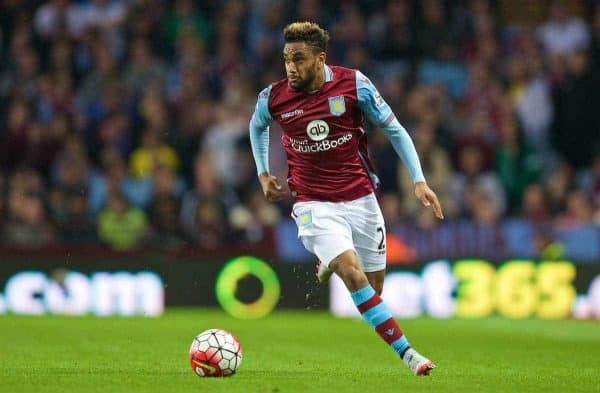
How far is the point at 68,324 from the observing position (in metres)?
13.5

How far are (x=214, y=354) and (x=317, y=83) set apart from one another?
198cm

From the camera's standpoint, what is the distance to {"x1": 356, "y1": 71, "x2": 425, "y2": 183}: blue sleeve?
870 cm

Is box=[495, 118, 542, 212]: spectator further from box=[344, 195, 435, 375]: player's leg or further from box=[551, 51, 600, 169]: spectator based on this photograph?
box=[344, 195, 435, 375]: player's leg

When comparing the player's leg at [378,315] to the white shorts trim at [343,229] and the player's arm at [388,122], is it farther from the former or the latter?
the player's arm at [388,122]

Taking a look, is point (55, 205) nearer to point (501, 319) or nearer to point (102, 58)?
point (102, 58)

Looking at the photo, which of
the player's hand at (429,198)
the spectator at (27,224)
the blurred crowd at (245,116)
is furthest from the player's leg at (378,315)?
the spectator at (27,224)

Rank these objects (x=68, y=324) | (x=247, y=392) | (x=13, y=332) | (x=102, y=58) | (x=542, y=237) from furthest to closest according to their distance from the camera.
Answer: (x=102, y=58), (x=542, y=237), (x=68, y=324), (x=13, y=332), (x=247, y=392)

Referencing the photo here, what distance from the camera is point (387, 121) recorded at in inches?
345

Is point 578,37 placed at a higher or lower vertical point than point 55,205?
higher

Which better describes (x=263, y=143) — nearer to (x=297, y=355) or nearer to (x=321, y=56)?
(x=321, y=56)

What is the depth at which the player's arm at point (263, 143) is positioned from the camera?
8930 mm

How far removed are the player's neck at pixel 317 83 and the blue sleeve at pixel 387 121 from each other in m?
0.24

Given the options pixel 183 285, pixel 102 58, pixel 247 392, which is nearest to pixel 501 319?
pixel 183 285

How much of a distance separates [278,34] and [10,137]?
13.1 ft
